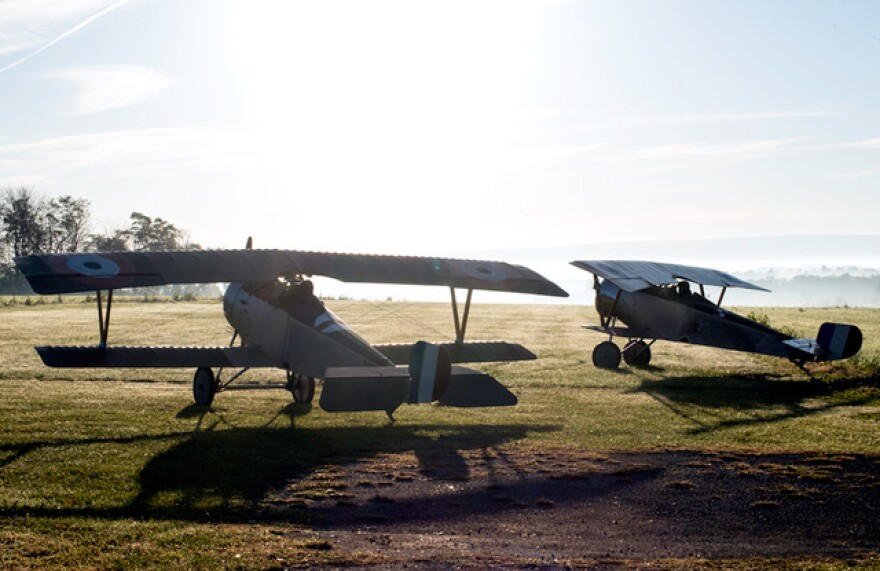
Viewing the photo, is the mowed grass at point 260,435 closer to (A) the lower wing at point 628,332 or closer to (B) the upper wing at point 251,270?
(A) the lower wing at point 628,332

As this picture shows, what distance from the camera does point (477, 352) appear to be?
17.9 meters

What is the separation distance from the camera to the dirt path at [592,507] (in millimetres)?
7512

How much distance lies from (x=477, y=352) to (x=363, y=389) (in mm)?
6503

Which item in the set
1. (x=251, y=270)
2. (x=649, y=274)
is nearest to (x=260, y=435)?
(x=251, y=270)

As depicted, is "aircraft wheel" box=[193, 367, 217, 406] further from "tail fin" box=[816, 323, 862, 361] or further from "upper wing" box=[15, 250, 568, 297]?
"tail fin" box=[816, 323, 862, 361]

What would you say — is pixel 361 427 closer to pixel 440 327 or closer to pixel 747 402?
pixel 747 402

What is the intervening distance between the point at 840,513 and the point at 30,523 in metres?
8.46

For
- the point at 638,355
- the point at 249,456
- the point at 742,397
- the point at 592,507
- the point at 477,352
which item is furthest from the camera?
the point at 638,355

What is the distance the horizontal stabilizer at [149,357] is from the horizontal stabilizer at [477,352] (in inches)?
122

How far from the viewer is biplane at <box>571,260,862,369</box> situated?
19.5 metres

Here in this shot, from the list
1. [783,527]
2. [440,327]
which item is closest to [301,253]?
[783,527]

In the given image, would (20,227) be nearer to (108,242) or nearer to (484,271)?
(108,242)

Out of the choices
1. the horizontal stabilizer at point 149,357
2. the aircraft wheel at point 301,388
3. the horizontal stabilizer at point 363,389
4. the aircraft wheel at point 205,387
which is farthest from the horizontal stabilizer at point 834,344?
the aircraft wheel at point 205,387

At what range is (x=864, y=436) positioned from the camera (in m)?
13.1
